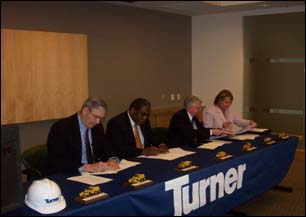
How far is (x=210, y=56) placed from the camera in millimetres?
7047

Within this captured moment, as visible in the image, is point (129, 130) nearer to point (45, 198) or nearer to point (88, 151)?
point (88, 151)

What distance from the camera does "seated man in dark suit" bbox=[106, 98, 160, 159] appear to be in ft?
11.2

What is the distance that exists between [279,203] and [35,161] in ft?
7.96

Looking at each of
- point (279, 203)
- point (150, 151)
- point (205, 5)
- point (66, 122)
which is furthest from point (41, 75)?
point (279, 203)

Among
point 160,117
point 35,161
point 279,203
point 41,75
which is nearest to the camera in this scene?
point 35,161

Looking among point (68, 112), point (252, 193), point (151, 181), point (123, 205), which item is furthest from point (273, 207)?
point (68, 112)

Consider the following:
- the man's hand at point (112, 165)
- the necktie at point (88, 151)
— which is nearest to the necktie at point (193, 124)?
the necktie at point (88, 151)

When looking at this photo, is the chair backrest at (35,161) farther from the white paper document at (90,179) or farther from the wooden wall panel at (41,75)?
the wooden wall panel at (41,75)

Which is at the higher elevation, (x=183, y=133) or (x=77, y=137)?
(x=77, y=137)

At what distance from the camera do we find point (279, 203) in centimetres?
410

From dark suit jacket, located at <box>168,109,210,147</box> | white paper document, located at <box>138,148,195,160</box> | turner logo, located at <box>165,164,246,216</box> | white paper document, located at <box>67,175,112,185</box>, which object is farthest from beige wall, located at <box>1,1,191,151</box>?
turner logo, located at <box>165,164,246,216</box>

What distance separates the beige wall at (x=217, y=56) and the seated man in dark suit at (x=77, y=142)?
4126 millimetres

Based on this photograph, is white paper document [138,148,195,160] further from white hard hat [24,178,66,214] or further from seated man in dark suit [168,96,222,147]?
white hard hat [24,178,66,214]

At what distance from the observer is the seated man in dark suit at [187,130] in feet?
13.5
